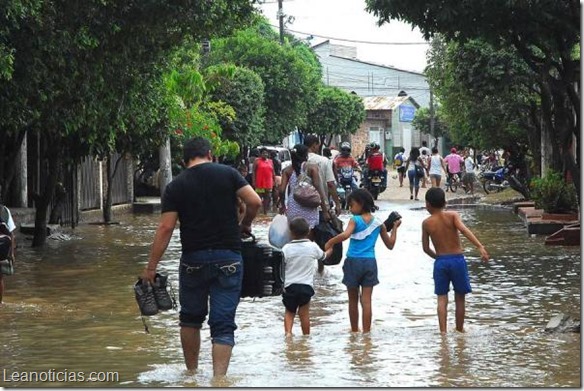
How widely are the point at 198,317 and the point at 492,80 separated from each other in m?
22.5

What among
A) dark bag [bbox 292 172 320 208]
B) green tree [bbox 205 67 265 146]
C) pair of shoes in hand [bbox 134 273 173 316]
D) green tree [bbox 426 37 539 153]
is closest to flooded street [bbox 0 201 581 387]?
pair of shoes in hand [bbox 134 273 173 316]

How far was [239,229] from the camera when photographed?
28.3 feet

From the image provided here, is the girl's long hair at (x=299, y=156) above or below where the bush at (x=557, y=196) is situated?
above

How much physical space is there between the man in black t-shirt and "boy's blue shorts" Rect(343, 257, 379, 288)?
2.58 m

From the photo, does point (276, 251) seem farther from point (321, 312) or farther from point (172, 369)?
point (321, 312)

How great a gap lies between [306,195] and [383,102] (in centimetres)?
8209

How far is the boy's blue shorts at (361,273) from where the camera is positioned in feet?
36.0

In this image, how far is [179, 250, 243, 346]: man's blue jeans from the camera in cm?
842

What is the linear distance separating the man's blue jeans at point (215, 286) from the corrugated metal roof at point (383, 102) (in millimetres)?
85700

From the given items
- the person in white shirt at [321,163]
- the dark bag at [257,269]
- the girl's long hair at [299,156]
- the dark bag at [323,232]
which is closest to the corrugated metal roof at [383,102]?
the person in white shirt at [321,163]

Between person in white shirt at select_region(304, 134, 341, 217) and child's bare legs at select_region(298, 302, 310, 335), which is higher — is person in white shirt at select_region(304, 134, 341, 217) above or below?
above

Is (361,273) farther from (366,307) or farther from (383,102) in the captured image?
(383,102)

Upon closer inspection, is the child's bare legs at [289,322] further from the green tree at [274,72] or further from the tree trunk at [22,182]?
the green tree at [274,72]

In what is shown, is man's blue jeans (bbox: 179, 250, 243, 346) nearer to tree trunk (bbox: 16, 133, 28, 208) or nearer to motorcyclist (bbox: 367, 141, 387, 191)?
tree trunk (bbox: 16, 133, 28, 208)
